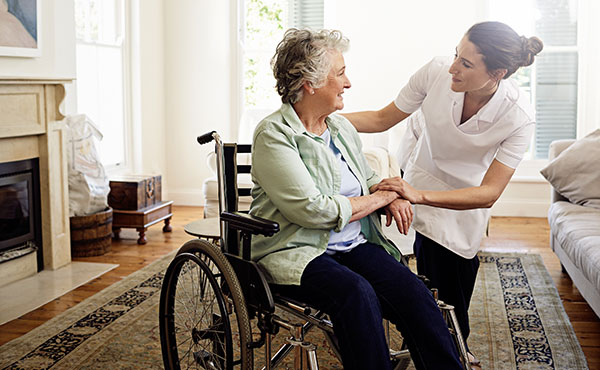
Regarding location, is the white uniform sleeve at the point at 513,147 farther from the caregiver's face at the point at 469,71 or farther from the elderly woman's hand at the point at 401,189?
the elderly woman's hand at the point at 401,189

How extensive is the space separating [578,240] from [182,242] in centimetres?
247

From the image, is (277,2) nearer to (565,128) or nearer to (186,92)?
(186,92)

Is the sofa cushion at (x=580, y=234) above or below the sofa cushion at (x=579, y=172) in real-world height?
below

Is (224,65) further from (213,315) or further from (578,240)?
(213,315)

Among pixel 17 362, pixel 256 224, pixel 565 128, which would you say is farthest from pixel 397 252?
pixel 565 128

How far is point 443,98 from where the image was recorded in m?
2.25

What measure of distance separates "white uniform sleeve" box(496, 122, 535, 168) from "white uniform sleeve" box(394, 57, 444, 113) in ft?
1.05

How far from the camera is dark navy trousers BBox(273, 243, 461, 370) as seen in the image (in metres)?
1.74

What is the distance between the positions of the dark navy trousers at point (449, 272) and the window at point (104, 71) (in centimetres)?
317

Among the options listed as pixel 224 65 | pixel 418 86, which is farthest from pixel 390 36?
pixel 418 86

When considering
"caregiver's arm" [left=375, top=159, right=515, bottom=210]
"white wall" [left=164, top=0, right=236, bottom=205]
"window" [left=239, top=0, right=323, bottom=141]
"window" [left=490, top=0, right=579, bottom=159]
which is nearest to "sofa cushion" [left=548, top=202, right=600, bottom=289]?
"caregiver's arm" [left=375, top=159, right=515, bottom=210]

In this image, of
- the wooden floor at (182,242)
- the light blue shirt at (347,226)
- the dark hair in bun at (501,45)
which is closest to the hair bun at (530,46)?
the dark hair in bun at (501,45)

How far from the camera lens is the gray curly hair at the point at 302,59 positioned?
6.55 ft

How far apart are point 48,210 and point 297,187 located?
231cm
